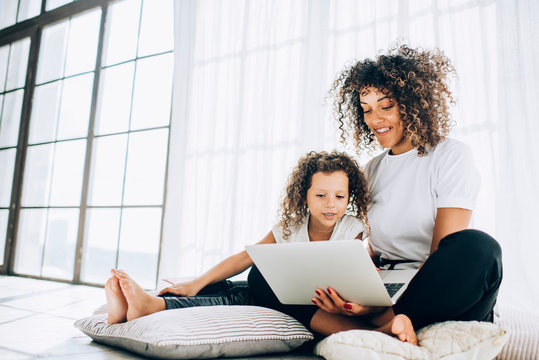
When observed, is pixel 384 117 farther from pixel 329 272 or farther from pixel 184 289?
pixel 184 289

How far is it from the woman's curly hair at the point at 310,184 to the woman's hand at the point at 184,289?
361mm

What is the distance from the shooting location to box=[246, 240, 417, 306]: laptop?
0.95m

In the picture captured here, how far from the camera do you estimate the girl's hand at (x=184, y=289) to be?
144 centimetres

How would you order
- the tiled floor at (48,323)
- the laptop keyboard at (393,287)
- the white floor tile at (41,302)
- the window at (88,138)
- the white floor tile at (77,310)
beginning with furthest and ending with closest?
the window at (88,138) < the white floor tile at (41,302) < the white floor tile at (77,310) < the tiled floor at (48,323) < the laptop keyboard at (393,287)

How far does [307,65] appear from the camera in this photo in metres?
2.46

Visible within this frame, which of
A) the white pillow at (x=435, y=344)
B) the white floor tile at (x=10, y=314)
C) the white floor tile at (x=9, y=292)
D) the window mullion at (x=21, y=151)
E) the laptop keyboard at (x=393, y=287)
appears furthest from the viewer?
the window mullion at (x=21, y=151)

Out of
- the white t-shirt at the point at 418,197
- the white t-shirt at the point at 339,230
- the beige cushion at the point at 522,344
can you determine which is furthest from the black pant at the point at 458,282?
the white t-shirt at the point at 339,230

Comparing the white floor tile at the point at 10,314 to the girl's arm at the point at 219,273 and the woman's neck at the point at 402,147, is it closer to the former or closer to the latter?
the girl's arm at the point at 219,273

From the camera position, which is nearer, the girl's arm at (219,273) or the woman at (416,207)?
the woman at (416,207)

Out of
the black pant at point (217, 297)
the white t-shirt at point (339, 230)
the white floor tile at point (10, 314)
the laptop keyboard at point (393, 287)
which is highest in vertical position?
the white t-shirt at point (339, 230)

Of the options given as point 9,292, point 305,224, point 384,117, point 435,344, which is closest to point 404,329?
point 435,344

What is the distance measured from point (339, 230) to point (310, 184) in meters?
0.22

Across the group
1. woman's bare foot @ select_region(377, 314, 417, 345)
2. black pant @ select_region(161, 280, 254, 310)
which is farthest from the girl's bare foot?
woman's bare foot @ select_region(377, 314, 417, 345)

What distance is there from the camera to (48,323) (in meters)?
1.69
